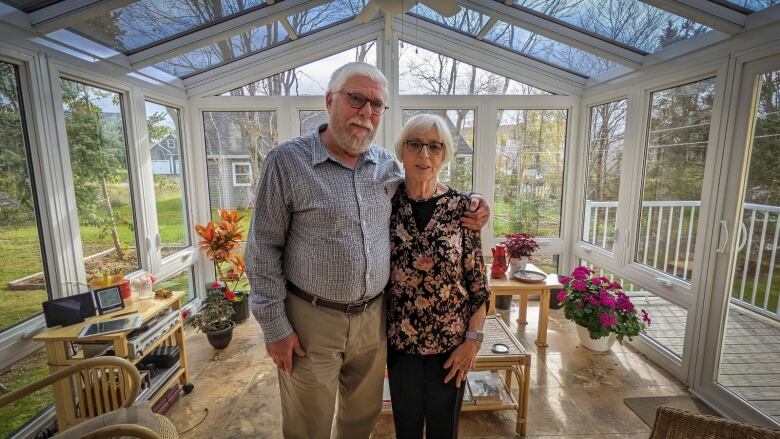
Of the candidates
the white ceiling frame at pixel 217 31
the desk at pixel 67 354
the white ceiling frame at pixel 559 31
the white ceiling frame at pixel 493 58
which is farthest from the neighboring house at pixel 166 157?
the white ceiling frame at pixel 559 31

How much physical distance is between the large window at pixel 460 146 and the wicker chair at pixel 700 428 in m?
2.60

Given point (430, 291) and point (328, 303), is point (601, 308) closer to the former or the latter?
point (430, 291)

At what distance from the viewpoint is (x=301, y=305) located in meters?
1.22

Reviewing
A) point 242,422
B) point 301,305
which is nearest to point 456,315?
point 301,305

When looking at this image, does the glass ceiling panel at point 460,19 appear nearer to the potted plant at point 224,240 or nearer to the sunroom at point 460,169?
the sunroom at point 460,169

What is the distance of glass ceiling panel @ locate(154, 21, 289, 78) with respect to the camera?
290 centimetres

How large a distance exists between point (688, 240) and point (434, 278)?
2.20 meters

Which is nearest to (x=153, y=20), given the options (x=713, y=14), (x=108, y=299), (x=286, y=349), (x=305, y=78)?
(x=305, y=78)

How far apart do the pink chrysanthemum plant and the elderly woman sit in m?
1.71

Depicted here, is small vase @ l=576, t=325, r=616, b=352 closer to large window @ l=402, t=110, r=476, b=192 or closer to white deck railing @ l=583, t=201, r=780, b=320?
white deck railing @ l=583, t=201, r=780, b=320

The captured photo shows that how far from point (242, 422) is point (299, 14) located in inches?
116

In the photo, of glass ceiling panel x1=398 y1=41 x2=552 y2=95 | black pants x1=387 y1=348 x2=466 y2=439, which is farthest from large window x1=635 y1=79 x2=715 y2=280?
black pants x1=387 y1=348 x2=466 y2=439

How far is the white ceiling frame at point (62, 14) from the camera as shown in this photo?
1.81 metres

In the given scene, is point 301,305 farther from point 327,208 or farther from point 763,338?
point 763,338
